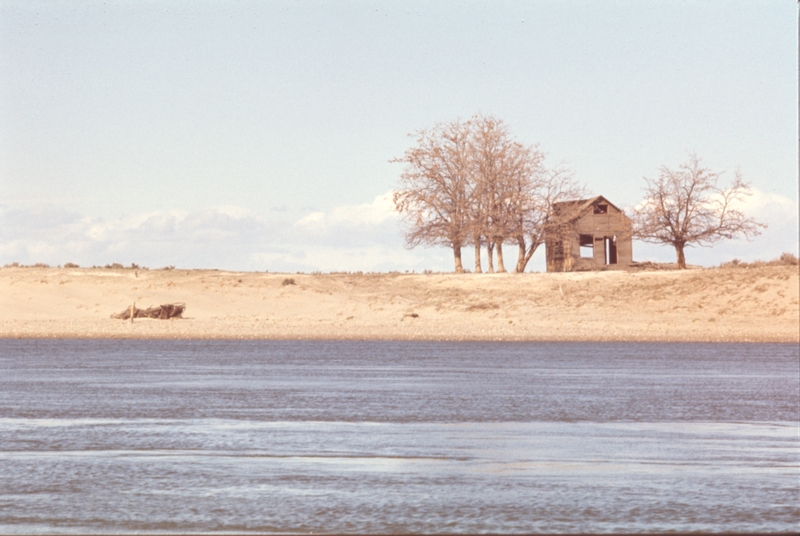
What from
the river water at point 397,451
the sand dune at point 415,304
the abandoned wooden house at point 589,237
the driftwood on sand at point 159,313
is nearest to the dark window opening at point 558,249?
the abandoned wooden house at point 589,237

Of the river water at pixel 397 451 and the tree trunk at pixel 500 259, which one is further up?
the tree trunk at pixel 500 259

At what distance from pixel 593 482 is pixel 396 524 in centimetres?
264

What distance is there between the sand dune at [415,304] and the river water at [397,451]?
2105 cm

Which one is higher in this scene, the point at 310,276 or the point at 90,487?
the point at 310,276

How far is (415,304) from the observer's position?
187 feet

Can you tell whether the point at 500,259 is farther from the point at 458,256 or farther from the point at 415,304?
the point at 415,304

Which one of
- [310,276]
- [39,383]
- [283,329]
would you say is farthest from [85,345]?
[310,276]

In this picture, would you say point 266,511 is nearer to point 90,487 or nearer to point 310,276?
point 90,487

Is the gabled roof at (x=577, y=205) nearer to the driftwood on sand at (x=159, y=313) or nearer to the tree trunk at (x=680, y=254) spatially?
the tree trunk at (x=680, y=254)

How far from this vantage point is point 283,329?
47844 mm

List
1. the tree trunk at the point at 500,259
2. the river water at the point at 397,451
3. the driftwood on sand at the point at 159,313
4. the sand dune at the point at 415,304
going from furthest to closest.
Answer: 1. the tree trunk at the point at 500,259
2. the driftwood on sand at the point at 159,313
3. the sand dune at the point at 415,304
4. the river water at the point at 397,451

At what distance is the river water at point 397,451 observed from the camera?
30.7ft

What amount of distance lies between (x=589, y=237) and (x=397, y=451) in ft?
215

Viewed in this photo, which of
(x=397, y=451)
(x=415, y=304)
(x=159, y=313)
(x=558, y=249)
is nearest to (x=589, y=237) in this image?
(x=558, y=249)
